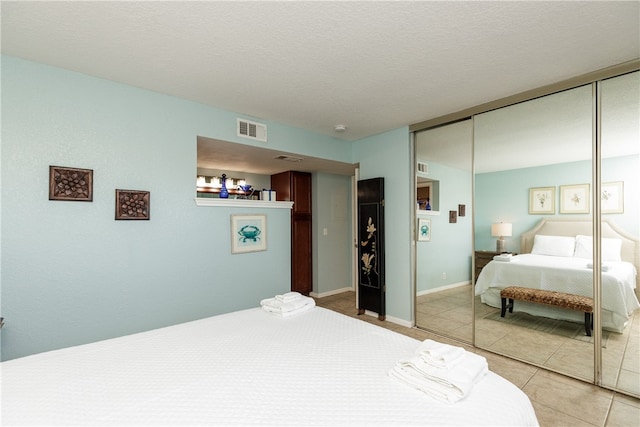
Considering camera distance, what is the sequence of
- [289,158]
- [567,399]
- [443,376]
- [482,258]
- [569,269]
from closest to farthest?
[443,376]
[567,399]
[569,269]
[482,258]
[289,158]

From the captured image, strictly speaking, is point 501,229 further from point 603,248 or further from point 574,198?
point 603,248

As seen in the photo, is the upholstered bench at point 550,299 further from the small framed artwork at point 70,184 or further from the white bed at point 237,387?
the small framed artwork at point 70,184

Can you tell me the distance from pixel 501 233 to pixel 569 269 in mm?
600

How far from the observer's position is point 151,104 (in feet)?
8.82

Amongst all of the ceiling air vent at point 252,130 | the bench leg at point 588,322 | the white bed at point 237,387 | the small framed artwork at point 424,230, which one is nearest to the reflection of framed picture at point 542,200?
the bench leg at point 588,322

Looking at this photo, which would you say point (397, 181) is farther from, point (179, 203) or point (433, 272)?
point (179, 203)

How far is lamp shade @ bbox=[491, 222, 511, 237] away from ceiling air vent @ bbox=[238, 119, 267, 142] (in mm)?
2685

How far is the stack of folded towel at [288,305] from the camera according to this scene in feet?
7.21

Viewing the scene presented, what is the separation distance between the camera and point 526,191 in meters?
2.77

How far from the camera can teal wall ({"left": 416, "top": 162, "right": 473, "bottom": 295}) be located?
324 cm

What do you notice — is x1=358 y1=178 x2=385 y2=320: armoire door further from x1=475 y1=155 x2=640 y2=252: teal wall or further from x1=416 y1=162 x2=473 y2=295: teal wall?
x1=475 y1=155 x2=640 y2=252: teal wall

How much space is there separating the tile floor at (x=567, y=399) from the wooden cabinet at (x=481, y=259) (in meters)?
0.86

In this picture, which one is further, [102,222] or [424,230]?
[424,230]

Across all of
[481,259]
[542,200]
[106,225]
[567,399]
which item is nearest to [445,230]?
[481,259]
